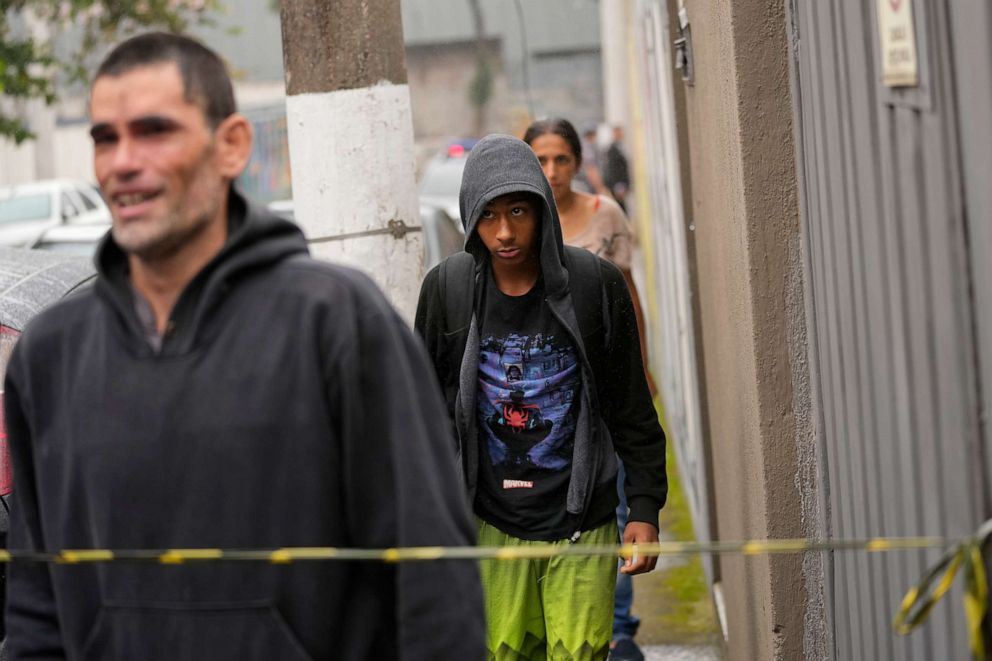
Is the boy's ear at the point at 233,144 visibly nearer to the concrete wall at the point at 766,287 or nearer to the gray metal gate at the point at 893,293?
the gray metal gate at the point at 893,293

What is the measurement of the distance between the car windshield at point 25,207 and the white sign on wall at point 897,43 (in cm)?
2261

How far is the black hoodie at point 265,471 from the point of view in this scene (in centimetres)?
260

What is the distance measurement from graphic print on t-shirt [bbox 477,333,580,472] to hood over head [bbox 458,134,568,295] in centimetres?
18

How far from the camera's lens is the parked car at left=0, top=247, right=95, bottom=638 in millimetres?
5243

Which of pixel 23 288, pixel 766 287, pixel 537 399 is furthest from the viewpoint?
pixel 23 288

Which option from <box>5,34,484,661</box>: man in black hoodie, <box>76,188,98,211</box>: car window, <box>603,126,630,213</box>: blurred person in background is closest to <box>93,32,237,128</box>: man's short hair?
<box>5,34,484,661</box>: man in black hoodie

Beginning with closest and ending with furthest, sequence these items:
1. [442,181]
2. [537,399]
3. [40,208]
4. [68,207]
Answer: [537,399], [442,181], [40,208], [68,207]

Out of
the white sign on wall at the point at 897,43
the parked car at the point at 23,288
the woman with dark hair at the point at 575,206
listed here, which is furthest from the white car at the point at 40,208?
the white sign on wall at the point at 897,43

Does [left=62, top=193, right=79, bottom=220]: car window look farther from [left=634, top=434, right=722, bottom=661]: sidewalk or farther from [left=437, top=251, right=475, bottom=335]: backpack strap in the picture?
[left=437, top=251, right=475, bottom=335]: backpack strap

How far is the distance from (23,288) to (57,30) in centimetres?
1869

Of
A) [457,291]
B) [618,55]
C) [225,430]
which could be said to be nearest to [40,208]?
[618,55]

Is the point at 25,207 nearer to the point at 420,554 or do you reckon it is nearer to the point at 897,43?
the point at 420,554

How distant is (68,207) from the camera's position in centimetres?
2486

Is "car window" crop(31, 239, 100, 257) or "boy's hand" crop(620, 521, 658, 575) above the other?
"car window" crop(31, 239, 100, 257)
